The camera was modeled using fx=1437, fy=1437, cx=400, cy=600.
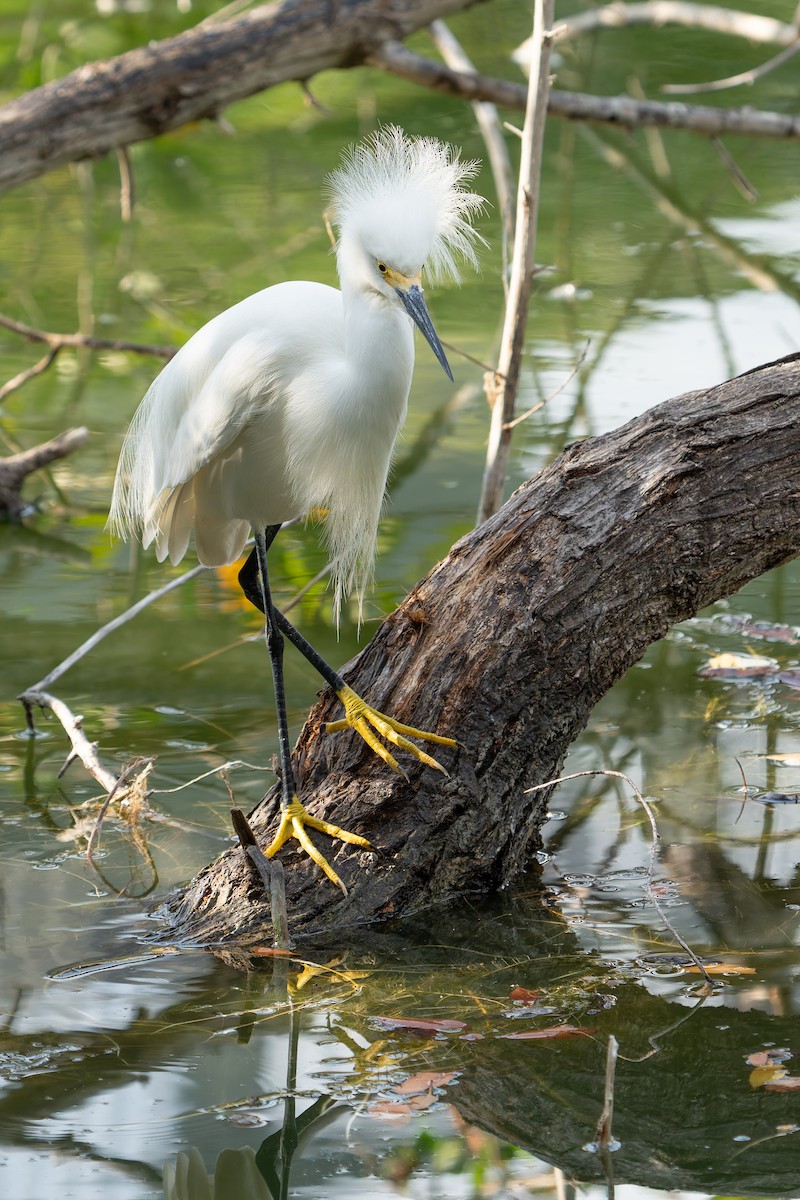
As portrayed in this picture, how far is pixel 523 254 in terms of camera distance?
3664 mm

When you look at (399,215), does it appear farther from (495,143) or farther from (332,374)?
(495,143)

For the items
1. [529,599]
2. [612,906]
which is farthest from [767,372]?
[612,906]

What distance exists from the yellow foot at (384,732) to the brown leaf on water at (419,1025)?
513mm

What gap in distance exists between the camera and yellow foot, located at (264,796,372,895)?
9.23 ft

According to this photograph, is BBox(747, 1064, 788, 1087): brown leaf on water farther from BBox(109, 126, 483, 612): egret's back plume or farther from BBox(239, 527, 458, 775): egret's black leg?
BBox(109, 126, 483, 612): egret's back plume

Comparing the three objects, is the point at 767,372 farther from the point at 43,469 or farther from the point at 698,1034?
the point at 43,469

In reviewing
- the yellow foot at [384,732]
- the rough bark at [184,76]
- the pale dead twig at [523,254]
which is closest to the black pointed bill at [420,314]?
the yellow foot at [384,732]

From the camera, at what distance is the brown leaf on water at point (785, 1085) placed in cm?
224

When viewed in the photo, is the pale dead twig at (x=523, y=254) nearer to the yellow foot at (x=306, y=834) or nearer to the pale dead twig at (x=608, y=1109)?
the yellow foot at (x=306, y=834)

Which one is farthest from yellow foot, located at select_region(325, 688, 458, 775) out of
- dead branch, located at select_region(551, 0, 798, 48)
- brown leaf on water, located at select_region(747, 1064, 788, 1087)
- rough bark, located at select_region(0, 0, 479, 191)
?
dead branch, located at select_region(551, 0, 798, 48)

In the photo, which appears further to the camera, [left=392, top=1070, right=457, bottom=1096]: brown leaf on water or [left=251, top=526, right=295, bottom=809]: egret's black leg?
[left=251, top=526, right=295, bottom=809]: egret's black leg

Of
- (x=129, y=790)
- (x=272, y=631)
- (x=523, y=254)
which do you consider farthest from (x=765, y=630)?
(x=129, y=790)

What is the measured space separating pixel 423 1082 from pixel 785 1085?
0.57 metres

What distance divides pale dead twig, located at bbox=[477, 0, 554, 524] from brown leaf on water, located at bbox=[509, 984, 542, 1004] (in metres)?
1.59
